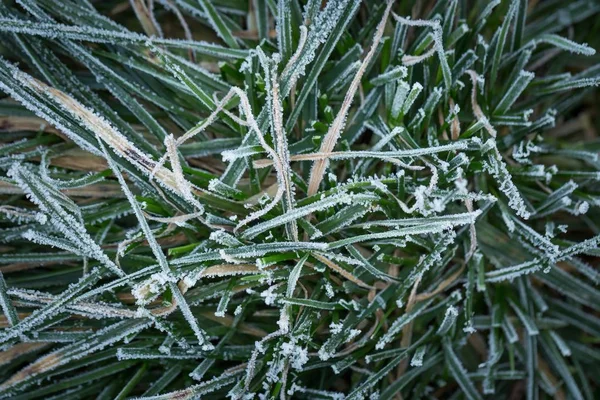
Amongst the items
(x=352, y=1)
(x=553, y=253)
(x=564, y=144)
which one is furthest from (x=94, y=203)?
(x=564, y=144)

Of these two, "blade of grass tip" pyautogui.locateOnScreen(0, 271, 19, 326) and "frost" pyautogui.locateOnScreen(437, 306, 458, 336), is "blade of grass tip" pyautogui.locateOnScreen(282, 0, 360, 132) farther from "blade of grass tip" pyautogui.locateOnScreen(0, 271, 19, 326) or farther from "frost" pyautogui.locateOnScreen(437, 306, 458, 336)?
"blade of grass tip" pyautogui.locateOnScreen(0, 271, 19, 326)

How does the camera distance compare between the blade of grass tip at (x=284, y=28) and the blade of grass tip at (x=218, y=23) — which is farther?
the blade of grass tip at (x=218, y=23)

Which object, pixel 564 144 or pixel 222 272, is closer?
pixel 222 272

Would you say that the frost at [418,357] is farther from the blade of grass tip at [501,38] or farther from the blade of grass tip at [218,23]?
the blade of grass tip at [218,23]

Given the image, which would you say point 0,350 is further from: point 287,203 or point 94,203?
point 287,203

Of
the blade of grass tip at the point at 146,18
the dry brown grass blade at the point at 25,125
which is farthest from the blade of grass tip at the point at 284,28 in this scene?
the dry brown grass blade at the point at 25,125

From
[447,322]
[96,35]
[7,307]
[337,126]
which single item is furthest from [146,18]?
[447,322]

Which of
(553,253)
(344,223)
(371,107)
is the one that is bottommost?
(553,253)
